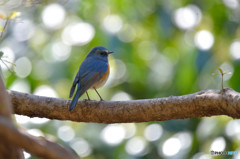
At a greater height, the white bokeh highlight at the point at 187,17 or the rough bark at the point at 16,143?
the rough bark at the point at 16,143

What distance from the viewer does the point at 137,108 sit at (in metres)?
3.98

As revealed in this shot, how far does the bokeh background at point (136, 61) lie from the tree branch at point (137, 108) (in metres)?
0.94

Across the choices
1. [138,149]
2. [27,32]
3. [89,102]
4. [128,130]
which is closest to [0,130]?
[89,102]

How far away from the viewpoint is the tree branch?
3.44 m

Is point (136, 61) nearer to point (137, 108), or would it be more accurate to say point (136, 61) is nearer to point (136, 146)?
point (136, 146)

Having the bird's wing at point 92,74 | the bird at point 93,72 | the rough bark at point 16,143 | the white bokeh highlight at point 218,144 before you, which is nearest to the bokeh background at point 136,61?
the white bokeh highlight at point 218,144

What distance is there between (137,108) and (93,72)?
1.80 metres

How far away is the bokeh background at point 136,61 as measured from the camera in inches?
219

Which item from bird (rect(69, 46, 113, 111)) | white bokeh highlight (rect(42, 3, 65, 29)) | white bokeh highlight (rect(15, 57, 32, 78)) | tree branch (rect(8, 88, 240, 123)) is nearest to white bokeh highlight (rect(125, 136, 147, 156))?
bird (rect(69, 46, 113, 111))

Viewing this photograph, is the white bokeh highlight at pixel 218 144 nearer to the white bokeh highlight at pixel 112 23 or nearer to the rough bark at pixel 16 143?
the white bokeh highlight at pixel 112 23

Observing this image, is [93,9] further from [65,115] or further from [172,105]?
[172,105]

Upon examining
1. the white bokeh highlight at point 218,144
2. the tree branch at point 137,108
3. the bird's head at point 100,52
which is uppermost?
the tree branch at point 137,108

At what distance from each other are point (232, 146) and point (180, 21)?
283 cm

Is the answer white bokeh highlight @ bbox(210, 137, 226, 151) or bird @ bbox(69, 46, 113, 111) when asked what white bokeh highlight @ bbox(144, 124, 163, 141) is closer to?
bird @ bbox(69, 46, 113, 111)
